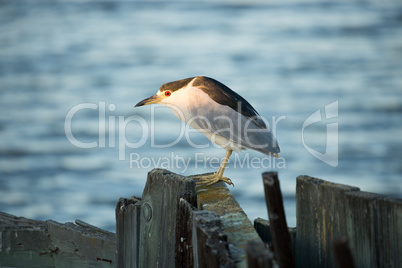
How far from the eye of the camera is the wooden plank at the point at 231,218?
2781 millimetres

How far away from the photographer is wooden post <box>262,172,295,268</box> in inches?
104

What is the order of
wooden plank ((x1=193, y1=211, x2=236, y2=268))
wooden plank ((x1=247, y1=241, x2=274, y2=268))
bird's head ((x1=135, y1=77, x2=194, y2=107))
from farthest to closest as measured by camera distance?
bird's head ((x1=135, y1=77, x2=194, y2=107)) → wooden plank ((x1=193, y1=211, x2=236, y2=268)) → wooden plank ((x1=247, y1=241, x2=274, y2=268))

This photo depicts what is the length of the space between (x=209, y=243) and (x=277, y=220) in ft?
0.97

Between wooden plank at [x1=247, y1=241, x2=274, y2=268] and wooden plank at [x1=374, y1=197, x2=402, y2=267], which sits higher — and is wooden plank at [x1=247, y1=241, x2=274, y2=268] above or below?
below

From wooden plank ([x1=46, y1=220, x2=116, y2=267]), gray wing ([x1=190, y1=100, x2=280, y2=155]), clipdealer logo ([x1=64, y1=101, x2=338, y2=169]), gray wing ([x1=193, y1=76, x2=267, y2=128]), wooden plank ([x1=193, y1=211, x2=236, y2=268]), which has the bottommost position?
wooden plank ([x1=193, y1=211, x2=236, y2=268])

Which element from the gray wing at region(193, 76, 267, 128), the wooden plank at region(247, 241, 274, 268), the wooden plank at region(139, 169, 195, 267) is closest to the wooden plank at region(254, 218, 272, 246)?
the wooden plank at region(139, 169, 195, 267)

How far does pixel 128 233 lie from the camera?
3.51 meters

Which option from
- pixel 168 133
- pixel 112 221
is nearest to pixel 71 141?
pixel 168 133

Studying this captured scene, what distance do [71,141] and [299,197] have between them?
8507 millimetres

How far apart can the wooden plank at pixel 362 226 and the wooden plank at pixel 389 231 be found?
0.02 m

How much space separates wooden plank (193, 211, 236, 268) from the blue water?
545cm

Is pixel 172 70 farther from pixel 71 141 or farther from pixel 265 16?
pixel 265 16

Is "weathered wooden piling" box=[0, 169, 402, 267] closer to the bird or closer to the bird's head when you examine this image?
the bird

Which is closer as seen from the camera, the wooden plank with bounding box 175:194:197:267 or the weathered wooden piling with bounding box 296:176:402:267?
the weathered wooden piling with bounding box 296:176:402:267
